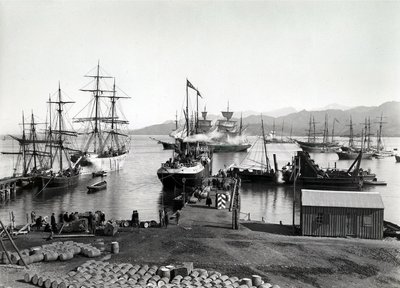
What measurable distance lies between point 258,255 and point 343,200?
10763 mm

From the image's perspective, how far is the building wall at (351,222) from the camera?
3111 centimetres

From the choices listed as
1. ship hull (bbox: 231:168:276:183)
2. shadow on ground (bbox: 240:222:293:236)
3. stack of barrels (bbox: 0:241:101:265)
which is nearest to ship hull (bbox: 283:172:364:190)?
ship hull (bbox: 231:168:276:183)

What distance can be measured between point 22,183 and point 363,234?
64.9 metres

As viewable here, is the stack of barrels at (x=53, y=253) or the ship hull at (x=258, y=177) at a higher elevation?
the stack of barrels at (x=53, y=253)

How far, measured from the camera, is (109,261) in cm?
2333

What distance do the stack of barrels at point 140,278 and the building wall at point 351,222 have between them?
43.6 feet

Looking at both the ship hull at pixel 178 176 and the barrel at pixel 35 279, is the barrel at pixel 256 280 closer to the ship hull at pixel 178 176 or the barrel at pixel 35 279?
the barrel at pixel 35 279

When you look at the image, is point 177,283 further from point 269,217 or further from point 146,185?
point 146,185

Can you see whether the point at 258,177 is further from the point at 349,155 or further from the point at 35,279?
the point at 349,155

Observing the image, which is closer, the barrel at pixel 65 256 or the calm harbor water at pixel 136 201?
the barrel at pixel 65 256

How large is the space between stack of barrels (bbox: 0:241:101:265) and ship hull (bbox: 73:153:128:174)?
8153 centimetres

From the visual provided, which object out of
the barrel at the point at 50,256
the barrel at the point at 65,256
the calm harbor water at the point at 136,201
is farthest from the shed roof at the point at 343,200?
the barrel at the point at 50,256

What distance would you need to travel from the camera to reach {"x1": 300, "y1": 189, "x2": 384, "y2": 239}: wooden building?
31109mm

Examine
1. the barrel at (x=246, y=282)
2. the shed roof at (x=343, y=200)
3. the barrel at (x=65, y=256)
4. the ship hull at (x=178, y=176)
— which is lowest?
the ship hull at (x=178, y=176)
